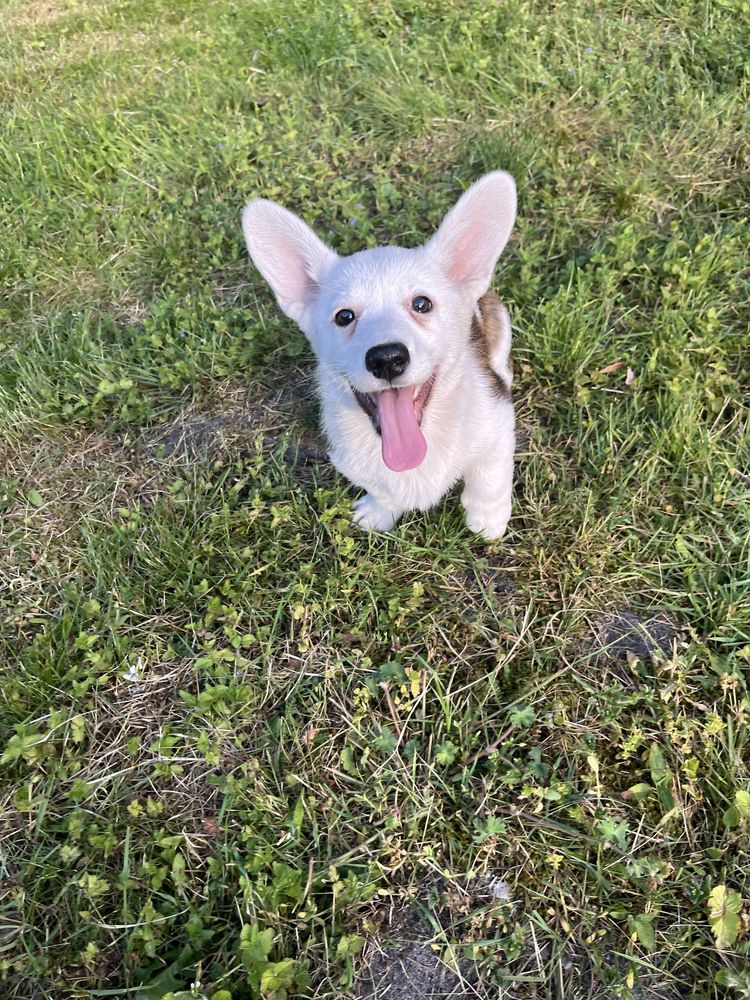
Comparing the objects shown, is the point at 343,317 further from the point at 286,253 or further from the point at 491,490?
the point at 491,490

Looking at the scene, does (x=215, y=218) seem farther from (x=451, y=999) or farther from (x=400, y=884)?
(x=451, y=999)

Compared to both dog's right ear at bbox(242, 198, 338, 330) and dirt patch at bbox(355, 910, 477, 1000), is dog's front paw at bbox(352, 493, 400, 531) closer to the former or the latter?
dog's right ear at bbox(242, 198, 338, 330)

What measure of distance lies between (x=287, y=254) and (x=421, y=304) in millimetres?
594

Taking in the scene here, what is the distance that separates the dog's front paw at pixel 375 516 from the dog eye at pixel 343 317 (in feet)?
2.36

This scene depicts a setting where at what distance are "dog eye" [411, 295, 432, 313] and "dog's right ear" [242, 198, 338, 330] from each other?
0.44 meters

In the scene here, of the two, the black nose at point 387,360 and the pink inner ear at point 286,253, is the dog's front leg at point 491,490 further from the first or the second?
the pink inner ear at point 286,253

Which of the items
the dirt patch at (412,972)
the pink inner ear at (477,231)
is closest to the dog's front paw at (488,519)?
the pink inner ear at (477,231)

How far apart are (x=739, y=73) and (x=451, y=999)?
16.0 ft

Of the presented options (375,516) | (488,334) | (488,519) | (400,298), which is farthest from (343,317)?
(488,519)

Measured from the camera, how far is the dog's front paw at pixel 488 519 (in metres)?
2.53

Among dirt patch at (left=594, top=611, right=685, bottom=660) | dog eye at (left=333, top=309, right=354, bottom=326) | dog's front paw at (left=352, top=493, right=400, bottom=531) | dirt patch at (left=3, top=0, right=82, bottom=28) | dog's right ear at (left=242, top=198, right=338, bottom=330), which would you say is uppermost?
dirt patch at (left=3, top=0, right=82, bottom=28)

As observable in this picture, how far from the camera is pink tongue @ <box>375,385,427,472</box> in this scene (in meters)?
2.23

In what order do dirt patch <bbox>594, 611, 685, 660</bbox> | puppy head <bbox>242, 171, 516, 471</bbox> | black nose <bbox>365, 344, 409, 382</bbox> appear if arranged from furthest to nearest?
1. dirt patch <bbox>594, 611, 685, 660</bbox>
2. puppy head <bbox>242, 171, 516, 471</bbox>
3. black nose <bbox>365, 344, 409, 382</bbox>

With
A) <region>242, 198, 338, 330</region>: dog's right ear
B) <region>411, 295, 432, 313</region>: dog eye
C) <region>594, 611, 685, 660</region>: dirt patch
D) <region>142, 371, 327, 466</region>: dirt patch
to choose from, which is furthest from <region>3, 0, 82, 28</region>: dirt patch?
<region>594, 611, 685, 660</region>: dirt patch
